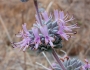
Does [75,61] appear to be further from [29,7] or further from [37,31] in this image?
[29,7]

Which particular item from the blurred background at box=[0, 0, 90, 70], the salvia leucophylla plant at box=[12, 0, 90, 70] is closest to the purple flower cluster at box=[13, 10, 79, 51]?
the salvia leucophylla plant at box=[12, 0, 90, 70]

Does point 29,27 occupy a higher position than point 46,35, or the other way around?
point 46,35

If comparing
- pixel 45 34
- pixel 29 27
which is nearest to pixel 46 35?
pixel 45 34

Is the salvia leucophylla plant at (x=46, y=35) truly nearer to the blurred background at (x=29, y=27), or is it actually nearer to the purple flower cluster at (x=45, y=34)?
the purple flower cluster at (x=45, y=34)

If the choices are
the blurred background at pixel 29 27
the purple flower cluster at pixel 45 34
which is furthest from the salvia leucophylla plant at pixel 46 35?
the blurred background at pixel 29 27

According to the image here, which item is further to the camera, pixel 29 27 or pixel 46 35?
pixel 29 27

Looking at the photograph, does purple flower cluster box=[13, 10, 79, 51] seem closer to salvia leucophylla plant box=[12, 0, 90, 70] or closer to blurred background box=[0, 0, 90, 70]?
salvia leucophylla plant box=[12, 0, 90, 70]

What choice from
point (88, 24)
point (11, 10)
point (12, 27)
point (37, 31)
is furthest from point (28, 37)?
point (11, 10)

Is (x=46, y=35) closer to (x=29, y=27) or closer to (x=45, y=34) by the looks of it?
(x=45, y=34)
